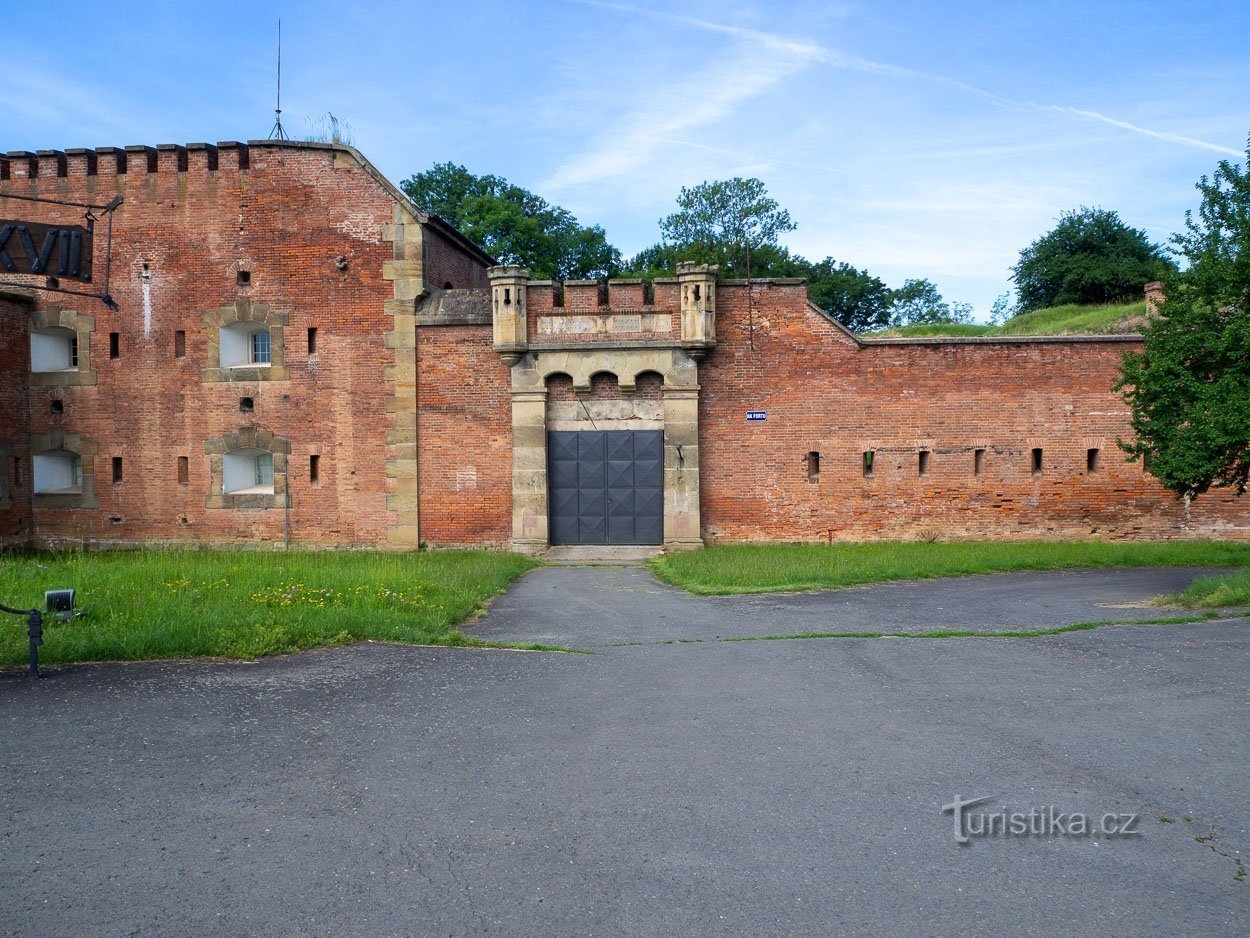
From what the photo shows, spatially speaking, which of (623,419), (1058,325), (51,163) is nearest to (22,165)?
(51,163)

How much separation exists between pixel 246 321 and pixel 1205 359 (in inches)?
697

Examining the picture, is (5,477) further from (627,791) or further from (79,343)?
(627,791)

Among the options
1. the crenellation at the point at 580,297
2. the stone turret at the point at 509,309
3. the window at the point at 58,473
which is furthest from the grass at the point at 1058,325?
the window at the point at 58,473

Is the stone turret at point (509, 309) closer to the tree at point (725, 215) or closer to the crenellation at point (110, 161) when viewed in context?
the crenellation at point (110, 161)

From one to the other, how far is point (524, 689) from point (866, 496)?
12.4 meters

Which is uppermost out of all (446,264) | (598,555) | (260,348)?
(446,264)

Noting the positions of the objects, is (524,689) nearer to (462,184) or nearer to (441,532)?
(441,532)

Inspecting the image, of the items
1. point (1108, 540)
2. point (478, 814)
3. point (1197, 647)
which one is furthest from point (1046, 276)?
point (478, 814)

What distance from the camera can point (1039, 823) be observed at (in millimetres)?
4934

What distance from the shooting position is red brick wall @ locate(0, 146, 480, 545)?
62.6ft

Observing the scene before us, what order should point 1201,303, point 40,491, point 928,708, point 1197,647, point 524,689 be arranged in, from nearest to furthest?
1. point 928,708
2. point 524,689
3. point 1197,647
4. point 1201,303
5. point 40,491

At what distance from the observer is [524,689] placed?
7816 mm

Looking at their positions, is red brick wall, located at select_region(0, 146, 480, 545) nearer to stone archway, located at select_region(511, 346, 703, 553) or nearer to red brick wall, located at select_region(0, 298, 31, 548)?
red brick wall, located at select_region(0, 298, 31, 548)

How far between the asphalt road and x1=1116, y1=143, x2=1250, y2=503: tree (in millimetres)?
4480
